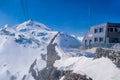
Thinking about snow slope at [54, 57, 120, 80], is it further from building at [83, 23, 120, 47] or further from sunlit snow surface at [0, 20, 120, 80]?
building at [83, 23, 120, 47]

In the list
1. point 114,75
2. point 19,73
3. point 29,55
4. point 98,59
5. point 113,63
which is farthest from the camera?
point 29,55

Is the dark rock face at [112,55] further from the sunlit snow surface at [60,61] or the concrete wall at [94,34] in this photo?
the concrete wall at [94,34]

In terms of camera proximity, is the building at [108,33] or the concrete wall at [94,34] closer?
the building at [108,33]

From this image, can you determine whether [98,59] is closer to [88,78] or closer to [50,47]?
[88,78]

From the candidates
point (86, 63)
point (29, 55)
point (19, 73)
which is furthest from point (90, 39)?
point (29, 55)

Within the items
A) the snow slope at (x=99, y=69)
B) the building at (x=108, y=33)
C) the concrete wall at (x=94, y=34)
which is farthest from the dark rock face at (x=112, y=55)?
the concrete wall at (x=94, y=34)

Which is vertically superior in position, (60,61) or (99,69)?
(60,61)

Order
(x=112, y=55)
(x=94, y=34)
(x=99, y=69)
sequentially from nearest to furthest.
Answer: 1. (x=99, y=69)
2. (x=112, y=55)
3. (x=94, y=34)

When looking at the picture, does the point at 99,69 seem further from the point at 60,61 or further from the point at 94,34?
the point at 94,34

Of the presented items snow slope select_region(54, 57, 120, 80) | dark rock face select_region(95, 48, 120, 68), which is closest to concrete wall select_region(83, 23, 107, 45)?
dark rock face select_region(95, 48, 120, 68)

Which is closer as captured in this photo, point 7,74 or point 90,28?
point 90,28

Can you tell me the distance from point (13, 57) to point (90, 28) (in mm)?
70436

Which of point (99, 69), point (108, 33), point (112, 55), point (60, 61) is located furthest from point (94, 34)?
point (99, 69)

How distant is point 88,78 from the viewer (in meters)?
30.9
